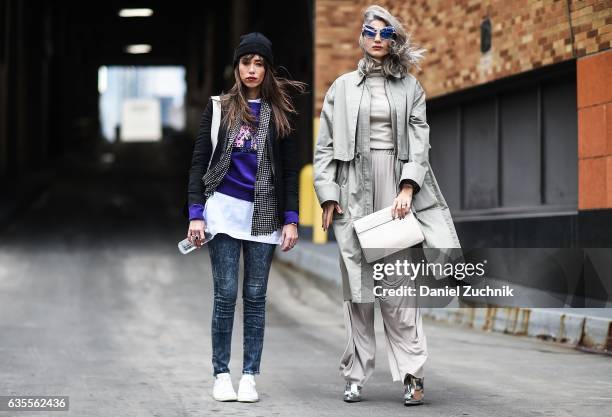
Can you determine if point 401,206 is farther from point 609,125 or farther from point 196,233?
point 609,125

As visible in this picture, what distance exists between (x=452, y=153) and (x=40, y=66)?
23.2 m

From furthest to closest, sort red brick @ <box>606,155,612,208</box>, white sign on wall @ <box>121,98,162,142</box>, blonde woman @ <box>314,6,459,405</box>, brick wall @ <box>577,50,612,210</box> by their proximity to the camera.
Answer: white sign on wall @ <box>121,98,162,142</box> → brick wall @ <box>577,50,612,210</box> → red brick @ <box>606,155,612,208</box> → blonde woman @ <box>314,6,459,405</box>

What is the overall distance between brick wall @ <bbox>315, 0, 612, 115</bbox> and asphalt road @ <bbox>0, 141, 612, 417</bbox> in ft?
11.3

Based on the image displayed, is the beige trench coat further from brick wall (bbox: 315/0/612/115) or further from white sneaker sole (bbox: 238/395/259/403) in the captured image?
brick wall (bbox: 315/0/612/115)

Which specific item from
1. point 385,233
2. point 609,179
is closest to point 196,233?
point 385,233

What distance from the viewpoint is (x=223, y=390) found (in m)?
5.71

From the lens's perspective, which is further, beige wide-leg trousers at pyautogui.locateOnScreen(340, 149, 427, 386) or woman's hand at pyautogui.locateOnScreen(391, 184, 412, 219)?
beige wide-leg trousers at pyautogui.locateOnScreen(340, 149, 427, 386)

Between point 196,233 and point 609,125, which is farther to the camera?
point 609,125

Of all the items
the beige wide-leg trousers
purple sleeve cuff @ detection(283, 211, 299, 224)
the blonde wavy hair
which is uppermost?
the blonde wavy hair

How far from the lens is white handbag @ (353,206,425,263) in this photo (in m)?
5.46

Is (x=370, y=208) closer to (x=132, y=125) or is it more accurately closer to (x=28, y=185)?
(x=28, y=185)

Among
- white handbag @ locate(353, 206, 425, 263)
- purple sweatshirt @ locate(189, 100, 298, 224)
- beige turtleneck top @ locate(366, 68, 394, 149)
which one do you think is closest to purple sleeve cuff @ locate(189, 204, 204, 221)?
purple sweatshirt @ locate(189, 100, 298, 224)

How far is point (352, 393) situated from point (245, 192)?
1231 mm

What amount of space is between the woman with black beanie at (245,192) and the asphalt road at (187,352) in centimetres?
43
